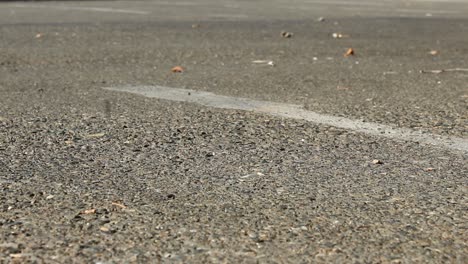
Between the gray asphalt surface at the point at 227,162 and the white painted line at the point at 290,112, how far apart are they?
117 millimetres

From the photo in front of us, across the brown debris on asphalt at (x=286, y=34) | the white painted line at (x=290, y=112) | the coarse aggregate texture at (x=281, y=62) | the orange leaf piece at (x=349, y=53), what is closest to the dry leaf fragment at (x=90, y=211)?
the white painted line at (x=290, y=112)

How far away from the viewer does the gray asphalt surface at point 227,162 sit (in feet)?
10.5

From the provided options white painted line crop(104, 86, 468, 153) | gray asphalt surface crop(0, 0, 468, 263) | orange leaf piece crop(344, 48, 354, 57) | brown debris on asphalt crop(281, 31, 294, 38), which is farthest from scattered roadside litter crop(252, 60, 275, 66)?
brown debris on asphalt crop(281, 31, 294, 38)

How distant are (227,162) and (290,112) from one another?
57.1 inches

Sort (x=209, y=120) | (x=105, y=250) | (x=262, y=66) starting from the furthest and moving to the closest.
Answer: (x=262, y=66), (x=209, y=120), (x=105, y=250)

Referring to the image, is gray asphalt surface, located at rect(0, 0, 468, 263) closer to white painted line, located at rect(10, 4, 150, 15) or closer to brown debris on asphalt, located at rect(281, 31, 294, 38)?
brown debris on asphalt, located at rect(281, 31, 294, 38)

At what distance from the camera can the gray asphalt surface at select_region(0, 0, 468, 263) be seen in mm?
3188

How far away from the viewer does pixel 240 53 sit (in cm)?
948

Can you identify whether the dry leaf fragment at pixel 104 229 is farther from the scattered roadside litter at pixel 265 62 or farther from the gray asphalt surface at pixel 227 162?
the scattered roadside litter at pixel 265 62

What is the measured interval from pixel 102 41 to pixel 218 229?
7654 mm

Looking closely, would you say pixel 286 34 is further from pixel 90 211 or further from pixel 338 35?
pixel 90 211

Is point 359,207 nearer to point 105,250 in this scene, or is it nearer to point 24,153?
point 105,250

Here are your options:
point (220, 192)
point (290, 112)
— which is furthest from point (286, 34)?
point (220, 192)

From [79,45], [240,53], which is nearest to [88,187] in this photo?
[240,53]
